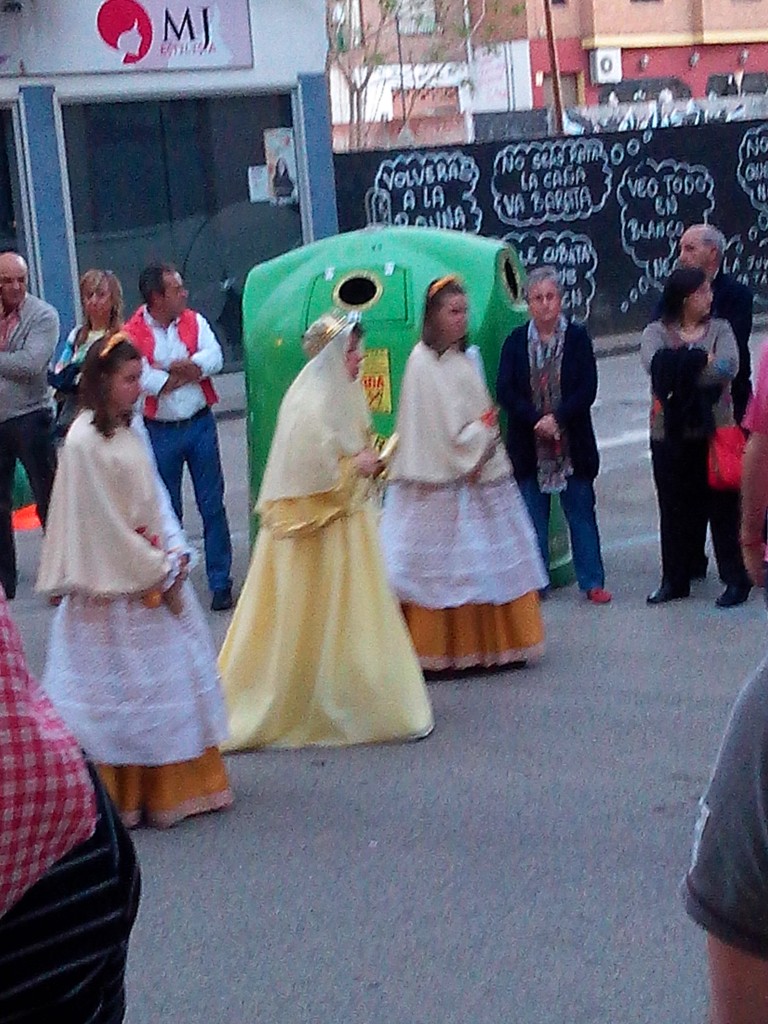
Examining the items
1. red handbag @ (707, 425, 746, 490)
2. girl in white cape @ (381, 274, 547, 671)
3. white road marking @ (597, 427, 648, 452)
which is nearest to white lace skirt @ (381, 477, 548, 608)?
girl in white cape @ (381, 274, 547, 671)

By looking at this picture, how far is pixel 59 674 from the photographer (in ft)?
17.7

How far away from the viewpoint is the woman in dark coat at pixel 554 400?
791 cm

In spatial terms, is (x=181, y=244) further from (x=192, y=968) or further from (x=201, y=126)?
(x=192, y=968)

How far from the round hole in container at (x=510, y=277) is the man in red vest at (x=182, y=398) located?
1472mm

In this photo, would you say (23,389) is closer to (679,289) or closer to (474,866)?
(679,289)

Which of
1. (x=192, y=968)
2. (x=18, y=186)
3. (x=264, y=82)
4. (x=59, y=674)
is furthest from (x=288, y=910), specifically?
(x=264, y=82)

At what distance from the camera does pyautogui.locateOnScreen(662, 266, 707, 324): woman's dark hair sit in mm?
7668

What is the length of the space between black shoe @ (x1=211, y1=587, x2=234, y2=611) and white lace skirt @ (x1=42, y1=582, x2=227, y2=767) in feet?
10.3

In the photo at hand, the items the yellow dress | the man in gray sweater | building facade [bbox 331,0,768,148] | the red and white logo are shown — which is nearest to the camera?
the yellow dress

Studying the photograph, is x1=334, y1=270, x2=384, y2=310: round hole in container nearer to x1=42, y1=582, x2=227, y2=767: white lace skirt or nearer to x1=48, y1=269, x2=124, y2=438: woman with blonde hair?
x1=48, y1=269, x2=124, y2=438: woman with blonde hair

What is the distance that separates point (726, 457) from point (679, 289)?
77cm

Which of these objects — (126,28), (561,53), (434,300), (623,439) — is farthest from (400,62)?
(434,300)

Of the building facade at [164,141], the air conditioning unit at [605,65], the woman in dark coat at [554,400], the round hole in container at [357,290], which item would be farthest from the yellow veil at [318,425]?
the air conditioning unit at [605,65]

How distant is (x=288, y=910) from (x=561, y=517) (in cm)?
423
